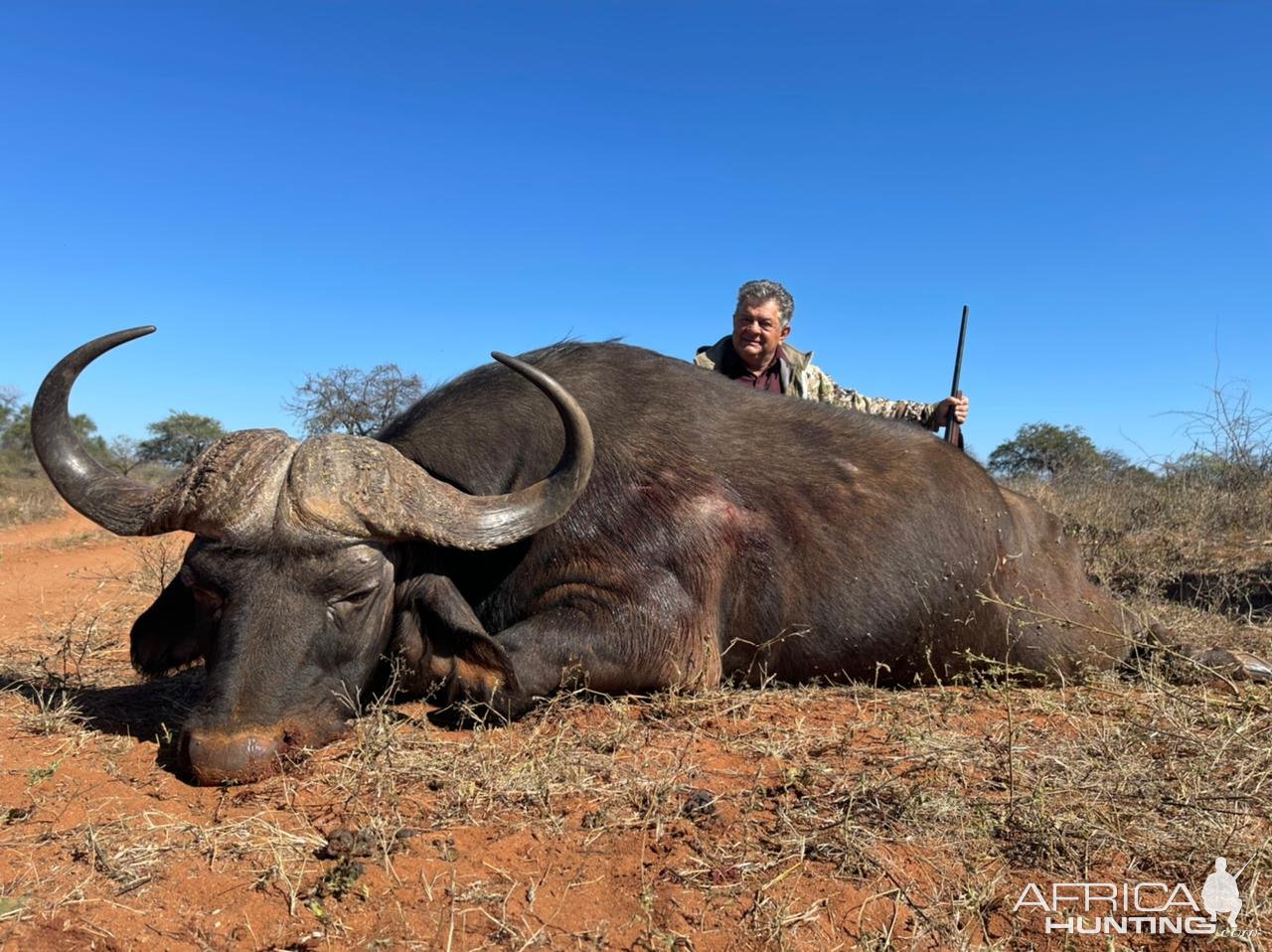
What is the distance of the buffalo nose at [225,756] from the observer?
284cm

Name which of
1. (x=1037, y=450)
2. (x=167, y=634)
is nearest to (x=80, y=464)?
(x=167, y=634)

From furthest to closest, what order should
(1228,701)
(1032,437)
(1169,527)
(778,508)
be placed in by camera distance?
(1032,437), (1169,527), (778,508), (1228,701)

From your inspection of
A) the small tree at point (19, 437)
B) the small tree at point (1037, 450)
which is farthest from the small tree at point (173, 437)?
the small tree at point (1037, 450)

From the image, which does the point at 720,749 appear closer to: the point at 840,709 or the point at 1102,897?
the point at 840,709

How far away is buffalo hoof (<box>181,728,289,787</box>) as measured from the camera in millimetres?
2840

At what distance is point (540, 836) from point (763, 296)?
4696mm

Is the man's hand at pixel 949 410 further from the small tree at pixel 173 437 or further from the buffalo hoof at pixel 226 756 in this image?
the small tree at pixel 173 437

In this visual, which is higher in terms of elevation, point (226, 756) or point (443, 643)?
point (443, 643)

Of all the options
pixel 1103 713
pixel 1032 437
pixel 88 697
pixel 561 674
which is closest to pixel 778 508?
pixel 561 674

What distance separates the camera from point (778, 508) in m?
4.29

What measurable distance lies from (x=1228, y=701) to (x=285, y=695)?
12.1 ft

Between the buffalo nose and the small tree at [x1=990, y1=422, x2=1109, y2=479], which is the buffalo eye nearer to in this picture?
the buffalo nose

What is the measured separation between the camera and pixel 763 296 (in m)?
6.40

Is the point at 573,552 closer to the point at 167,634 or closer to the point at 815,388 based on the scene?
the point at 167,634
